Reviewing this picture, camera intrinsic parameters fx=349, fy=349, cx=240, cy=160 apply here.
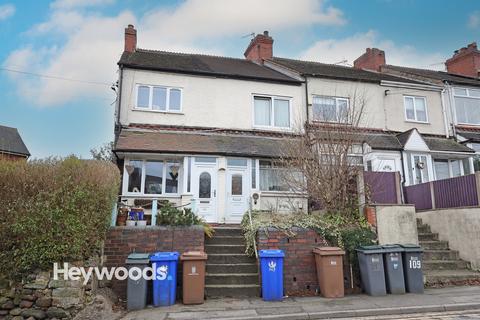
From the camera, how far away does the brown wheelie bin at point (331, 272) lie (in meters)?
7.92

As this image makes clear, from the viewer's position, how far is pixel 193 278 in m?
7.49

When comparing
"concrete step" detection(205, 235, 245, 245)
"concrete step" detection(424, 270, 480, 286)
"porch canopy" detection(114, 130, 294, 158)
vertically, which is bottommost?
"concrete step" detection(424, 270, 480, 286)

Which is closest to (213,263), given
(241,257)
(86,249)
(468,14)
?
(241,257)

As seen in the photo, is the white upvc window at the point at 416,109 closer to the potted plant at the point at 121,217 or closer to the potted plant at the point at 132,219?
the potted plant at the point at 132,219

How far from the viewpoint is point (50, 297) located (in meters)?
6.62

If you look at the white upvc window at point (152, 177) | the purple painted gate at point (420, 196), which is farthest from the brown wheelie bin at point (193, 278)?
the purple painted gate at point (420, 196)

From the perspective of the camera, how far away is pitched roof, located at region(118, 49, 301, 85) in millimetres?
15305

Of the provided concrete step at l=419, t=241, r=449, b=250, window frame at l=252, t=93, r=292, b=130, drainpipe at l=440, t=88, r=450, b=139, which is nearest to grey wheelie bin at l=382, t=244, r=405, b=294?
concrete step at l=419, t=241, r=449, b=250

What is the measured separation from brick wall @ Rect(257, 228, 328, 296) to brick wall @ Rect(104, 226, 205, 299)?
168 cm

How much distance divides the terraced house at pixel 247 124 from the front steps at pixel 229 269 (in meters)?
3.02

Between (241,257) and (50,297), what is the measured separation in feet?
14.1

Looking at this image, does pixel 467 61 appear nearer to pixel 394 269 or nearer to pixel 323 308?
pixel 394 269

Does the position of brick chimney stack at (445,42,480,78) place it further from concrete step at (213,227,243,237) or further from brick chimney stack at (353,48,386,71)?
concrete step at (213,227,243,237)

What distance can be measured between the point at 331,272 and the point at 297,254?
0.93 m
